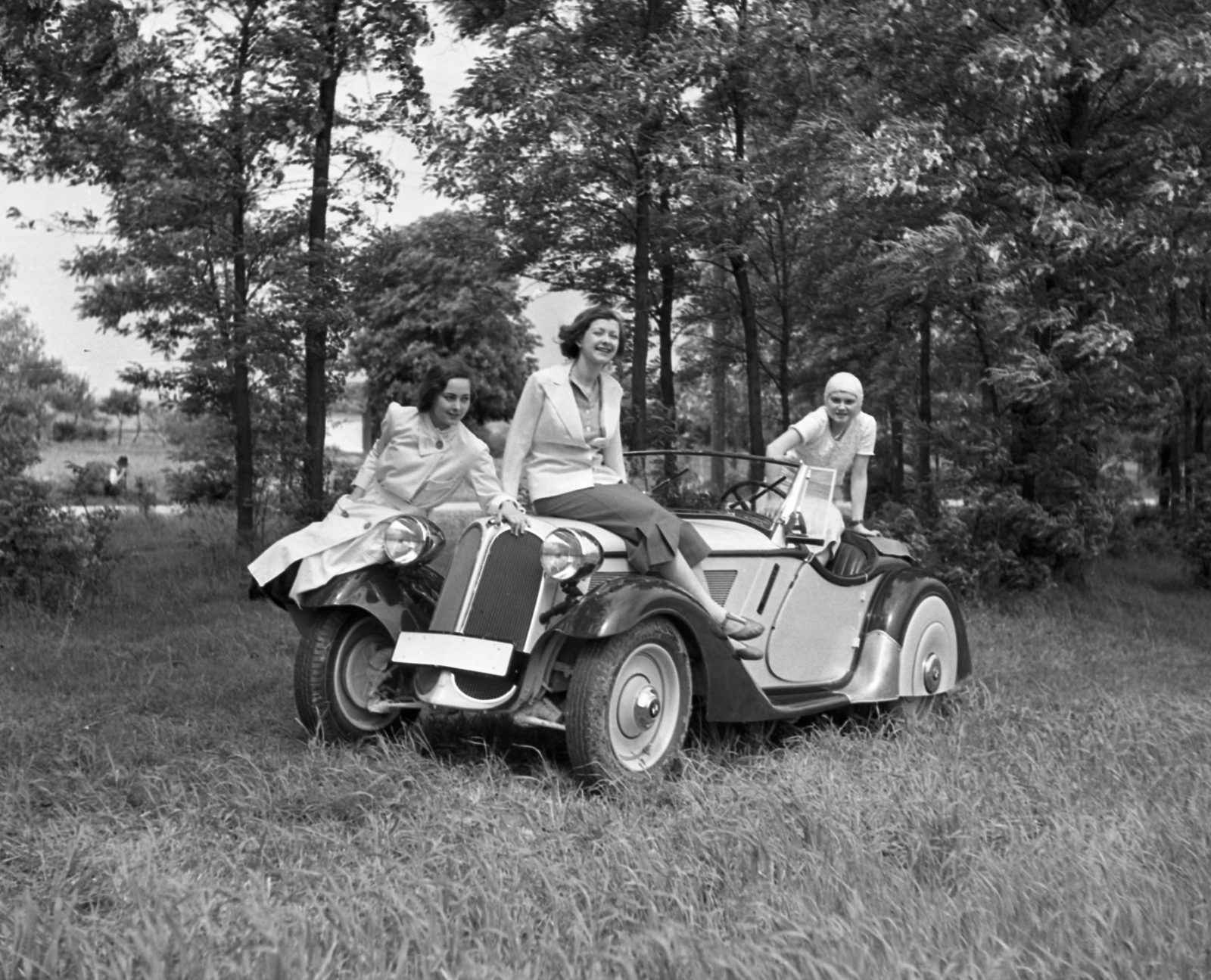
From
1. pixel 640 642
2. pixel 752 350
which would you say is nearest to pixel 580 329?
pixel 640 642

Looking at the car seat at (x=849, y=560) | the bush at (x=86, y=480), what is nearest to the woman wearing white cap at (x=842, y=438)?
the car seat at (x=849, y=560)

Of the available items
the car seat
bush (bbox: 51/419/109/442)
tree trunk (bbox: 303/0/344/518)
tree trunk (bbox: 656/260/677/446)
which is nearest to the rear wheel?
the car seat

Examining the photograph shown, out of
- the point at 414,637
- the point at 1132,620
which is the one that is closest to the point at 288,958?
the point at 414,637

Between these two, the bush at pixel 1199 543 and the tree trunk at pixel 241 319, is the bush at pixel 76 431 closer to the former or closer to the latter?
the tree trunk at pixel 241 319

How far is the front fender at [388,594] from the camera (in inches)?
221

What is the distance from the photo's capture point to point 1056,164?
12266mm

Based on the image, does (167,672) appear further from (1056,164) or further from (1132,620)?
(1056,164)

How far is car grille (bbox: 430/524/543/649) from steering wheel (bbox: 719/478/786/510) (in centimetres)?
169

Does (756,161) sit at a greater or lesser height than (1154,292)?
greater

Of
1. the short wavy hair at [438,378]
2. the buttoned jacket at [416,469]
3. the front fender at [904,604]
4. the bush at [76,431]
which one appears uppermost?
the short wavy hair at [438,378]

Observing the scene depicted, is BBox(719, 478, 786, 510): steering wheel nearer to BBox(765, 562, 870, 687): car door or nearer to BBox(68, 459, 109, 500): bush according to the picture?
BBox(765, 562, 870, 687): car door

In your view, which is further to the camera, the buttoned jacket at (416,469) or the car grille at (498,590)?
the buttoned jacket at (416,469)

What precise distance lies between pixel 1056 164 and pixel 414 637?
9.36 metres

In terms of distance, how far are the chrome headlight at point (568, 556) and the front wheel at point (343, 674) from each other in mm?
1116
